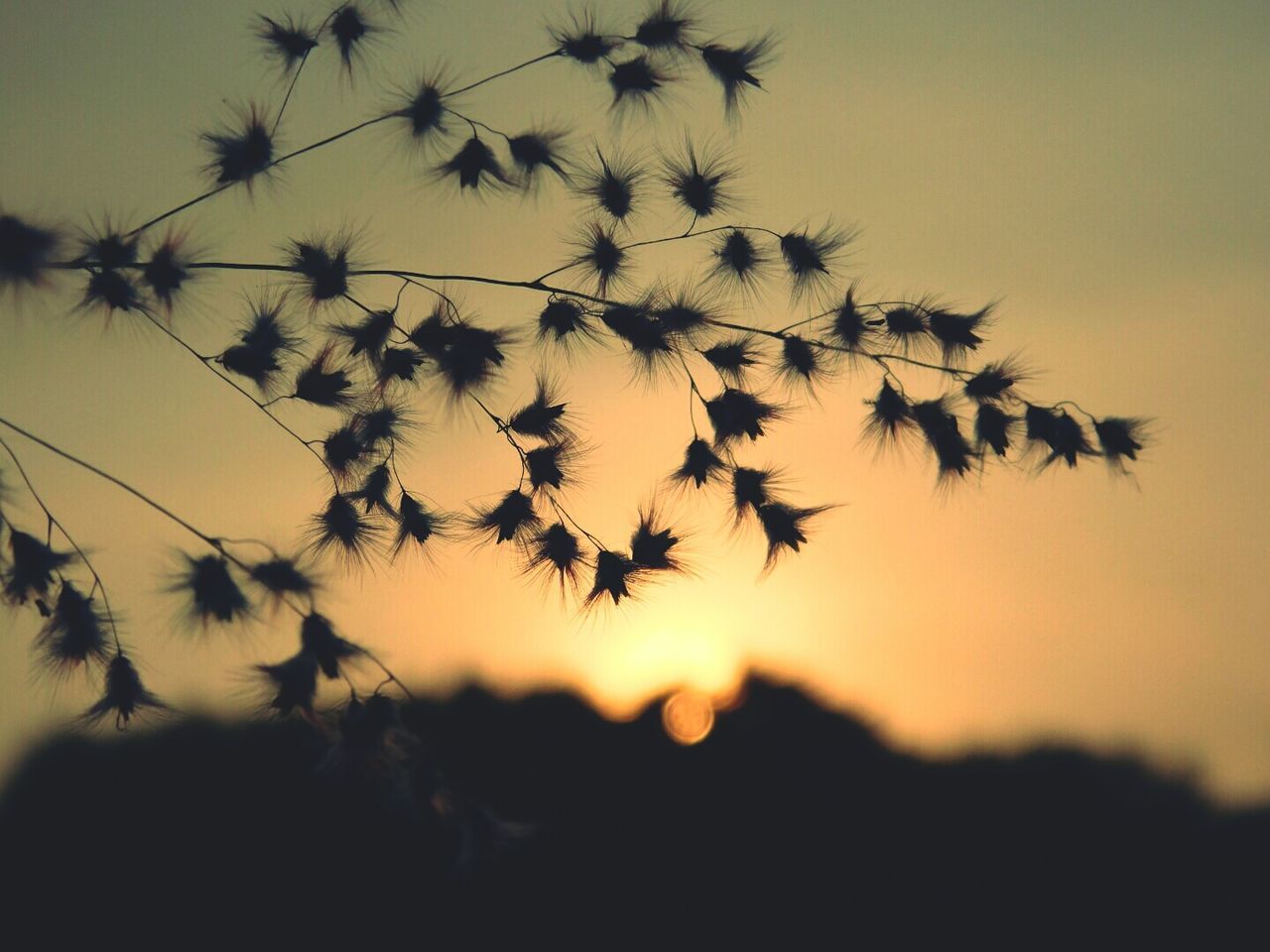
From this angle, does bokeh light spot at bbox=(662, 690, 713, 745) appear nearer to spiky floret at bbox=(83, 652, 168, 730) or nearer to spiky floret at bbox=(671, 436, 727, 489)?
spiky floret at bbox=(671, 436, 727, 489)

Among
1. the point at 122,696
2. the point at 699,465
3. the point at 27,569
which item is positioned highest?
the point at 699,465

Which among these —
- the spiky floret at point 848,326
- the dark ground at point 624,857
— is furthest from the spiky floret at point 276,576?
the dark ground at point 624,857

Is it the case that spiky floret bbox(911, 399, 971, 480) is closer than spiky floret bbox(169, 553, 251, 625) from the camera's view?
No

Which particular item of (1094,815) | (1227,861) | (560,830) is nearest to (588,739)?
(560,830)

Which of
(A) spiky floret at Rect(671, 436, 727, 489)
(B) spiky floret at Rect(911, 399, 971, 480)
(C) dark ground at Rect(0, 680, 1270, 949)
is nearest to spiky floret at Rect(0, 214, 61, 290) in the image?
(A) spiky floret at Rect(671, 436, 727, 489)

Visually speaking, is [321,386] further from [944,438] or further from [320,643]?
[944,438]

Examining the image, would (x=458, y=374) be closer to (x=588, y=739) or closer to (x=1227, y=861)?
Answer: (x=588, y=739)

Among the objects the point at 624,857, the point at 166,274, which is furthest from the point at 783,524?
the point at 624,857
